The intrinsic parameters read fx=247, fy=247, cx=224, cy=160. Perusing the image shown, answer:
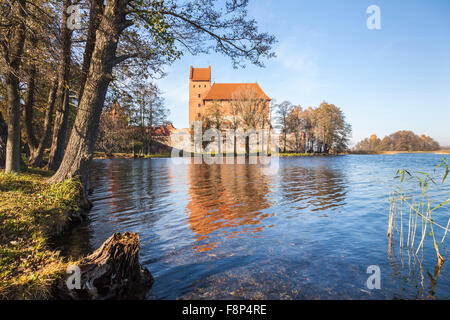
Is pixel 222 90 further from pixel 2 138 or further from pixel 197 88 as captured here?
pixel 2 138

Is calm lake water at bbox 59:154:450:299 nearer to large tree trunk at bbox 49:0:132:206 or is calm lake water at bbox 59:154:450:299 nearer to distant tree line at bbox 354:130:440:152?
large tree trunk at bbox 49:0:132:206

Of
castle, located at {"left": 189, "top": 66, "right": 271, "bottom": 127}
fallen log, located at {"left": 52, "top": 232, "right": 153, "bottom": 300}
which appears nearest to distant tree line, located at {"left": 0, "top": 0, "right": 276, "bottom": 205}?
fallen log, located at {"left": 52, "top": 232, "right": 153, "bottom": 300}

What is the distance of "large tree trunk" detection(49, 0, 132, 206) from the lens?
6.70 metres

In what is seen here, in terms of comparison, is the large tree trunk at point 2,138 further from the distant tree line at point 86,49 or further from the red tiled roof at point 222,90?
the red tiled roof at point 222,90

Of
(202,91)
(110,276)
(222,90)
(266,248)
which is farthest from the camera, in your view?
(222,90)

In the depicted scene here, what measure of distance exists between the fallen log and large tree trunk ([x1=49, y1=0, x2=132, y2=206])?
14.6 feet

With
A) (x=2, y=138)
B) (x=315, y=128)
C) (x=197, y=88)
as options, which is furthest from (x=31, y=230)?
(x=197, y=88)

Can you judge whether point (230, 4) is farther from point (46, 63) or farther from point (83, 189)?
point (83, 189)

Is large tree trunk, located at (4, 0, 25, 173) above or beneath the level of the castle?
beneath

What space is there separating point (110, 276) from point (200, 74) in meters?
84.9

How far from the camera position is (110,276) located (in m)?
3.51
